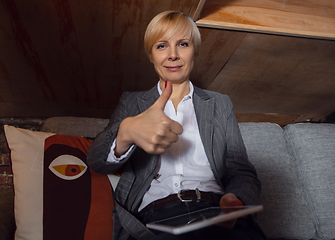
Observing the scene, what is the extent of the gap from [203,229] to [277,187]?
0.78 metres

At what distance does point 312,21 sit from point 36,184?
2320 millimetres

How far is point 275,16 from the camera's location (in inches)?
70.2

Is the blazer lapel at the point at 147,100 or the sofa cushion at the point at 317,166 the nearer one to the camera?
the blazer lapel at the point at 147,100

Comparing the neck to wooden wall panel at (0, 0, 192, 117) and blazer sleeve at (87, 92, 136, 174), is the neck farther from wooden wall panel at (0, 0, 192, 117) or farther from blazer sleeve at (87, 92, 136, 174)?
wooden wall panel at (0, 0, 192, 117)

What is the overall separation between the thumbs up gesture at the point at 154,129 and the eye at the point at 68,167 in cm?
40

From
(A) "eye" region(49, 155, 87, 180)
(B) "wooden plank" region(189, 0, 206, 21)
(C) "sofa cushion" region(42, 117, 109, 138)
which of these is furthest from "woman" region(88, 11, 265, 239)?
(B) "wooden plank" region(189, 0, 206, 21)

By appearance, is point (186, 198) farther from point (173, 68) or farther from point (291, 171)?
A: point (291, 171)

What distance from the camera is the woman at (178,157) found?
2.62 feet

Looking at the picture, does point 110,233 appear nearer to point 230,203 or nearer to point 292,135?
point 230,203

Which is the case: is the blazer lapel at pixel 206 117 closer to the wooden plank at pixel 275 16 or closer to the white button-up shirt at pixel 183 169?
the white button-up shirt at pixel 183 169

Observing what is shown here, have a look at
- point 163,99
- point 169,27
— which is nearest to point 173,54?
point 169,27

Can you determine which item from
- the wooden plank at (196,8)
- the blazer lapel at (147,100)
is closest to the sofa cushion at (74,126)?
the blazer lapel at (147,100)

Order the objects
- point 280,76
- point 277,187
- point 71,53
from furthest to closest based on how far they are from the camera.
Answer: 1. point 280,76
2. point 71,53
3. point 277,187

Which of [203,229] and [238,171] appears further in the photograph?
[238,171]
